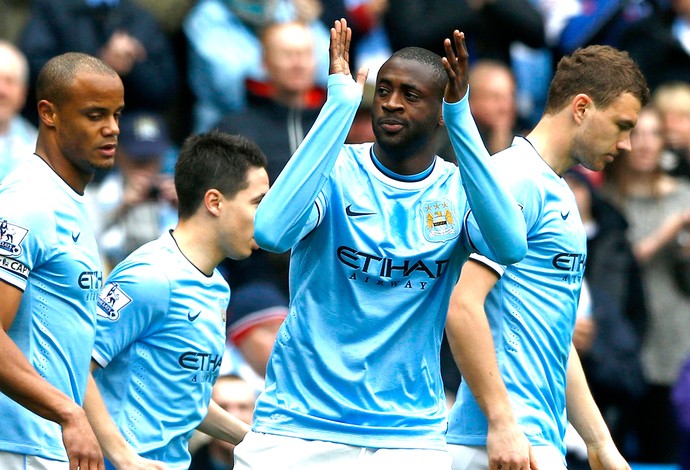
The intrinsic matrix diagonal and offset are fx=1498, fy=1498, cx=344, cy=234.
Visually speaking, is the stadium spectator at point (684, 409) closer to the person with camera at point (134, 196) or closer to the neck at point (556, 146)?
the neck at point (556, 146)

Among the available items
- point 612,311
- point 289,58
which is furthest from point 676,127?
point 289,58

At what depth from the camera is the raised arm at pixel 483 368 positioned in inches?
221

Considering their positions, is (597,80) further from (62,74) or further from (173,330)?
(62,74)

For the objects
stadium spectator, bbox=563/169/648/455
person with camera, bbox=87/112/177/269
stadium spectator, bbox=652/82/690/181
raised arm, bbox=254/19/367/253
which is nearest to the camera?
raised arm, bbox=254/19/367/253

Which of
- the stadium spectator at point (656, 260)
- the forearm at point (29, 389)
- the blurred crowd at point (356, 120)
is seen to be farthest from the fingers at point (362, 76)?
the stadium spectator at point (656, 260)

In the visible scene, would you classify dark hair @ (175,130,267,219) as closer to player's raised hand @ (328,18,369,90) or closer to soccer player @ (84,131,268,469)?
soccer player @ (84,131,268,469)

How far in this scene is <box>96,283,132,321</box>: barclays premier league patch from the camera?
6.20 metres

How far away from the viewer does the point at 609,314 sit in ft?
32.6

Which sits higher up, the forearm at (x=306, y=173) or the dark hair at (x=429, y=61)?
the dark hair at (x=429, y=61)

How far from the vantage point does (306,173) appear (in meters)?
5.15

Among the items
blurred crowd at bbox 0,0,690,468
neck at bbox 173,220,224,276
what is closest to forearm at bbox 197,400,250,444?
neck at bbox 173,220,224,276

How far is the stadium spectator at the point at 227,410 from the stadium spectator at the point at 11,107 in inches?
83.2

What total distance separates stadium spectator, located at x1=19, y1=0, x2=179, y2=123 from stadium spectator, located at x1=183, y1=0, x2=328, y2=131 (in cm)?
22

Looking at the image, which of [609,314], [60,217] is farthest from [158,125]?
[60,217]
